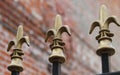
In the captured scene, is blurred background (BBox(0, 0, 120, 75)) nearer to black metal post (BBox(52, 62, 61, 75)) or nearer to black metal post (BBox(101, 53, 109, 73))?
black metal post (BBox(52, 62, 61, 75))

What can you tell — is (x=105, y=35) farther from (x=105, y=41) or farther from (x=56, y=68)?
(x=56, y=68)

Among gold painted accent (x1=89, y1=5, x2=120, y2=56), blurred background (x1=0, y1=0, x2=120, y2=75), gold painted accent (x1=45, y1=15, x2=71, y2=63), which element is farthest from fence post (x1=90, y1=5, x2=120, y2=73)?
blurred background (x1=0, y1=0, x2=120, y2=75)

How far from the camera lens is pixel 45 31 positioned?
4.02m

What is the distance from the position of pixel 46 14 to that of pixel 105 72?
8.67 feet

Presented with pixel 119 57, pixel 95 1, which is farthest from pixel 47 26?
pixel 119 57

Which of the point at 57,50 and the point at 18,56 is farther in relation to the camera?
the point at 18,56

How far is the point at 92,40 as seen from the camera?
215 inches

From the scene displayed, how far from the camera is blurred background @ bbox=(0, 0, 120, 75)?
10.8 feet

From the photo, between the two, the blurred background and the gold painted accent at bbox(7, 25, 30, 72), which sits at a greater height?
the blurred background

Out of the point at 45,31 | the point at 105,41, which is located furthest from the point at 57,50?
the point at 45,31

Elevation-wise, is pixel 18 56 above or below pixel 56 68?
above

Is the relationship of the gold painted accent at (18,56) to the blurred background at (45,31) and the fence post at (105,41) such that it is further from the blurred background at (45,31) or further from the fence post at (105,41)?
the blurred background at (45,31)

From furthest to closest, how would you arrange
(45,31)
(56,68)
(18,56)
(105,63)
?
(45,31), (18,56), (56,68), (105,63)

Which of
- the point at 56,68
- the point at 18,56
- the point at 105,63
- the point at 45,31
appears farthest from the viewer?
the point at 45,31
